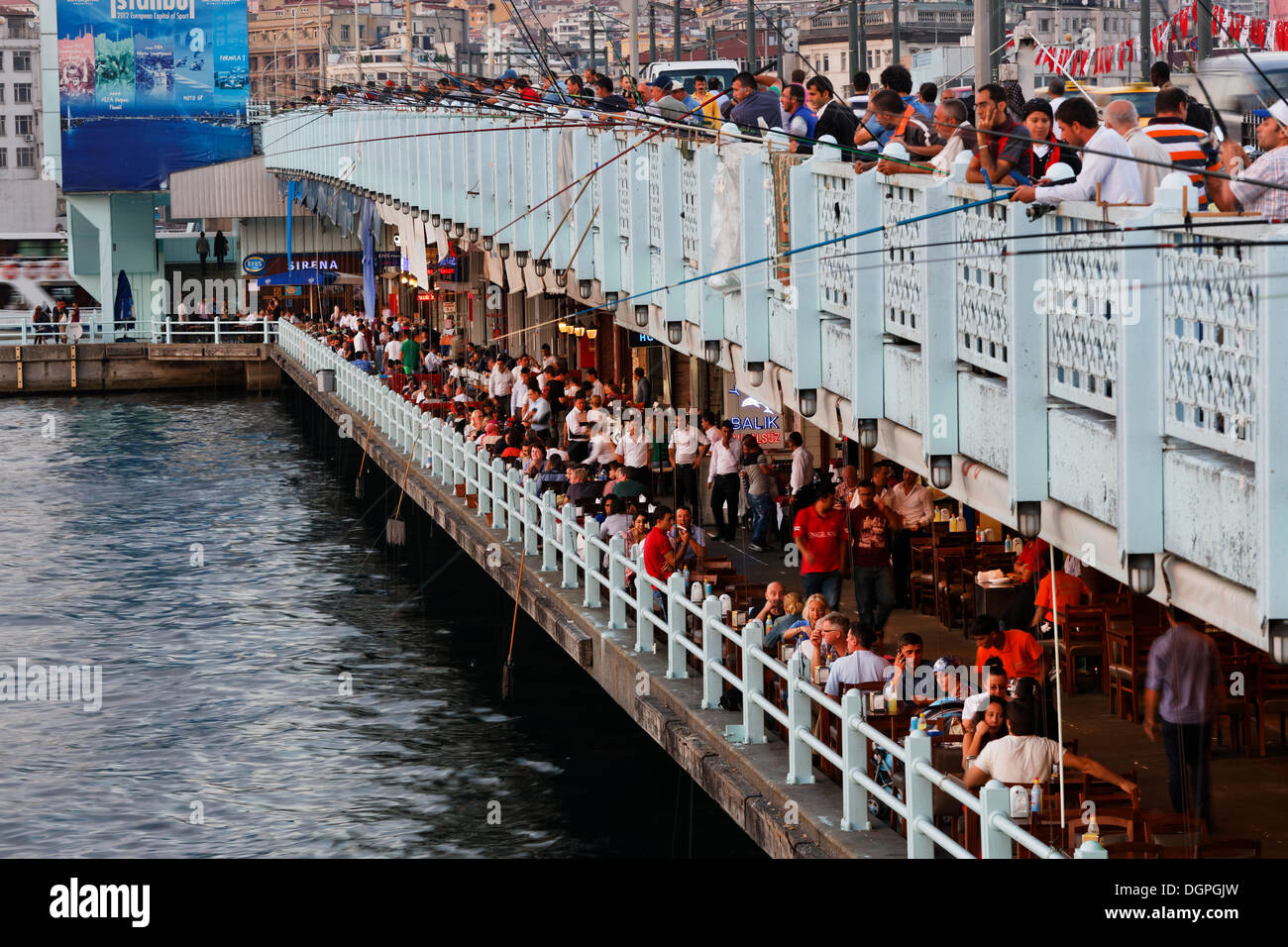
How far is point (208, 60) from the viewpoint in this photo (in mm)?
69188

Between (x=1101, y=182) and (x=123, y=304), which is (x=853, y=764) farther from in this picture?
(x=123, y=304)

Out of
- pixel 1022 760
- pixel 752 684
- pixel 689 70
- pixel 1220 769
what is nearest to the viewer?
pixel 1022 760

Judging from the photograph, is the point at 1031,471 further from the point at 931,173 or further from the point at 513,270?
the point at 513,270

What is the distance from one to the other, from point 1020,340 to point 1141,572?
63.3 inches

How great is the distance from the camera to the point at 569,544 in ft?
67.9

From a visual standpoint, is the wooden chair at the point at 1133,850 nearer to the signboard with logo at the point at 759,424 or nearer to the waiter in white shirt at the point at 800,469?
the waiter in white shirt at the point at 800,469

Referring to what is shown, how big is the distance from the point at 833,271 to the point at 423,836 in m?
7.19

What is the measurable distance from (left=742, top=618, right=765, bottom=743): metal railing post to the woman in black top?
355 cm

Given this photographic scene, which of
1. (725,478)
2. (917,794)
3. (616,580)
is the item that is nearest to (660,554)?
(616,580)

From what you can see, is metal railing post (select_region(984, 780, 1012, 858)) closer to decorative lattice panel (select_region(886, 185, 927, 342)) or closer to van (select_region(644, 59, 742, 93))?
decorative lattice panel (select_region(886, 185, 927, 342))

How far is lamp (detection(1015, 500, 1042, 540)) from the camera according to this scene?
10922 mm

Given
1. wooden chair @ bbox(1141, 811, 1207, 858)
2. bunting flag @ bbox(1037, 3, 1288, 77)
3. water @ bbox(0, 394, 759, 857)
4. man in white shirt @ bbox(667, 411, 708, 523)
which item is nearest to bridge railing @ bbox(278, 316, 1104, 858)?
wooden chair @ bbox(1141, 811, 1207, 858)
